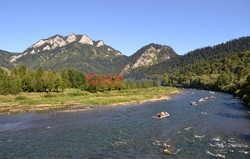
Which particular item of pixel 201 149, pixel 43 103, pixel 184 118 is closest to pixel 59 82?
pixel 43 103

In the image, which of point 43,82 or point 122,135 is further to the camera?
point 43,82

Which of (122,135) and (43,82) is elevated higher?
(43,82)

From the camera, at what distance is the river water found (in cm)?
4746

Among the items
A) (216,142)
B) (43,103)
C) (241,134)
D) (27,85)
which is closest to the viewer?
(216,142)

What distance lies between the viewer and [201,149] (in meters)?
49.5

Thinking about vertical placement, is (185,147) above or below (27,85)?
below

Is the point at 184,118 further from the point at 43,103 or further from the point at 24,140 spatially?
the point at 43,103

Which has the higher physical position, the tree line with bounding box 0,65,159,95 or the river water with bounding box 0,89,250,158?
the tree line with bounding box 0,65,159,95

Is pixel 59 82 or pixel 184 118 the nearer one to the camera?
pixel 184 118

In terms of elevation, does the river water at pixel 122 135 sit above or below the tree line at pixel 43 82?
below

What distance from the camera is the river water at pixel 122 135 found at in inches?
1868

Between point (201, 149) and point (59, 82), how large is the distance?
5109 inches

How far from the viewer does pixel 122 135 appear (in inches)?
2394

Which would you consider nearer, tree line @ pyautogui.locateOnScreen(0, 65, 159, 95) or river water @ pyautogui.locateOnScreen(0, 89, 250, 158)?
river water @ pyautogui.locateOnScreen(0, 89, 250, 158)
